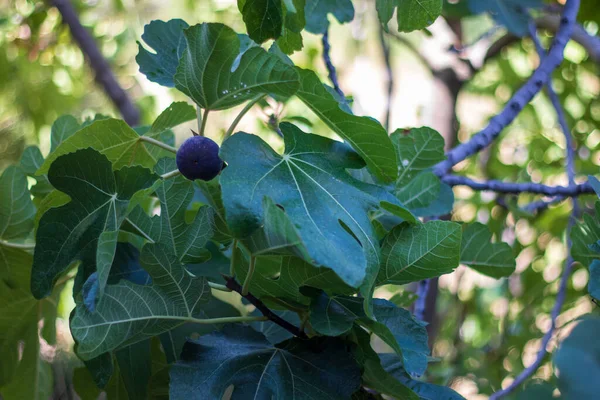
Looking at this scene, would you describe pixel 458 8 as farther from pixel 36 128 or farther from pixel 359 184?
pixel 36 128

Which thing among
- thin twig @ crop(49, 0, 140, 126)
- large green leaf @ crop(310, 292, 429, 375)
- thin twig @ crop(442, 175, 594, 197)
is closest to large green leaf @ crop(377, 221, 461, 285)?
large green leaf @ crop(310, 292, 429, 375)

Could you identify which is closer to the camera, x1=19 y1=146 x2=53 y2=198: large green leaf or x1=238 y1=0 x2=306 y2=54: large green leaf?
x1=238 y1=0 x2=306 y2=54: large green leaf

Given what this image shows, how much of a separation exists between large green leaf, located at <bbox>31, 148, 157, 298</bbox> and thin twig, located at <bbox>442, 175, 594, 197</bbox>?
0.62 m

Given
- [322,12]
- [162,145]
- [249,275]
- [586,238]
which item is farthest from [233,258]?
[322,12]

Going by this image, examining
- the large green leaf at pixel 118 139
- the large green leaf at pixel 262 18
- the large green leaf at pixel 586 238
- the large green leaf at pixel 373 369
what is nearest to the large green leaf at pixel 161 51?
the large green leaf at pixel 118 139

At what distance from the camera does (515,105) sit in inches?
43.5

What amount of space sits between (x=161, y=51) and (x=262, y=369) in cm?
38

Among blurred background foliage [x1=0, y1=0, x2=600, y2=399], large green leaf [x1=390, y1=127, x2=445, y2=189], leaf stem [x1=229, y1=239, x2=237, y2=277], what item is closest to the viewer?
leaf stem [x1=229, y1=239, x2=237, y2=277]

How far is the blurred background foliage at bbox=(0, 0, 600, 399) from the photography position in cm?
182

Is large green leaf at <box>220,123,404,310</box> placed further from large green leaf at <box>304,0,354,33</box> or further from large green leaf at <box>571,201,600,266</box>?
large green leaf at <box>304,0,354,33</box>

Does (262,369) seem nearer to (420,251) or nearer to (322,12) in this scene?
(420,251)

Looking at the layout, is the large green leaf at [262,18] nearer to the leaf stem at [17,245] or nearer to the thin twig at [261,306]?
the thin twig at [261,306]

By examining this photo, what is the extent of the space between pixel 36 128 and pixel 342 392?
2111mm

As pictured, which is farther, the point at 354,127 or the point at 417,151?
the point at 417,151
